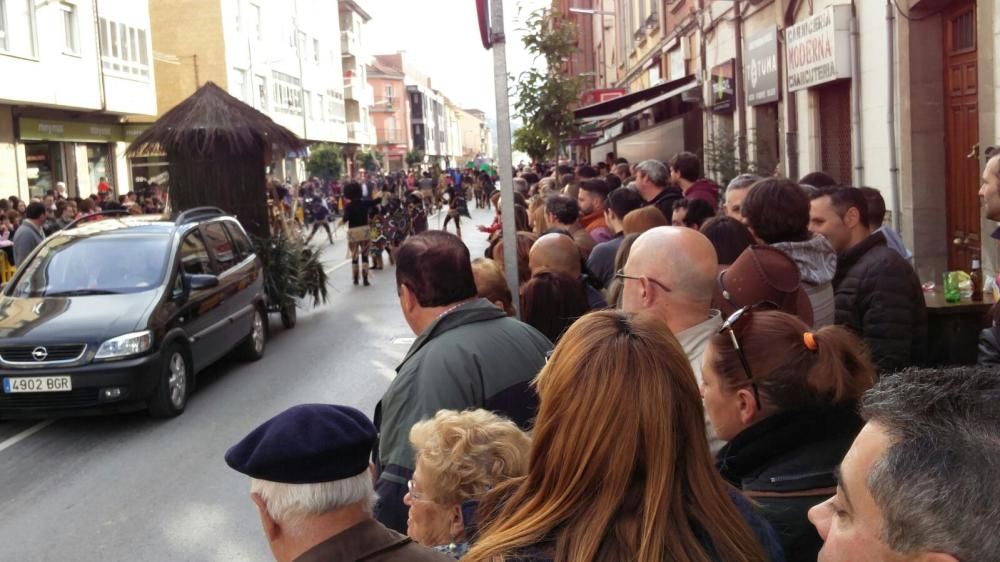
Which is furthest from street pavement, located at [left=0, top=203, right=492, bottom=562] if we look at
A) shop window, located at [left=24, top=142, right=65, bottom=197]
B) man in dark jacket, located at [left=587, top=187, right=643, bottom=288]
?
shop window, located at [left=24, top=142, right=65, bottom=197]

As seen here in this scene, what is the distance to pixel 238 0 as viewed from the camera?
1978 inches

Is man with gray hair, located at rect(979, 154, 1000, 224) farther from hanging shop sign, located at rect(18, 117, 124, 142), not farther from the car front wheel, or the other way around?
hanging shop sign, located at rect(18, 117, 124, 142)

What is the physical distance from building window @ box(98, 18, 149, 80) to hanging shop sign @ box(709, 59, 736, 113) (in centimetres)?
2136

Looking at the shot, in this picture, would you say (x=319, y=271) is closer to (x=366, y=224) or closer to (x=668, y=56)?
(x=366, y=224)

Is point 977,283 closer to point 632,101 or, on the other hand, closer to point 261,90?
point 632,101

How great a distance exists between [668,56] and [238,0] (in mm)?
30226

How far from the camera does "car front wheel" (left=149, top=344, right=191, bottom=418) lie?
9.45 m

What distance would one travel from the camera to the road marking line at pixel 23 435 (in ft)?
29.3

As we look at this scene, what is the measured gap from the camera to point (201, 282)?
1047 centimetres

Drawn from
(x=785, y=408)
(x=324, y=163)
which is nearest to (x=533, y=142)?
(x=785, y=408)

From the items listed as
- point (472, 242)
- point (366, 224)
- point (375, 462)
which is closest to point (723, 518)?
point (375, 462)

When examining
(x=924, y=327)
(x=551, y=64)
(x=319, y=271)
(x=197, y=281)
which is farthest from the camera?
(x=551, y=64)

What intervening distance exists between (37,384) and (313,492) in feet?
24.0

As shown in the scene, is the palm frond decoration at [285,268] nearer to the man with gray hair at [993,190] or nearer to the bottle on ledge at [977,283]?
the bottle on ledge at [977,283]
